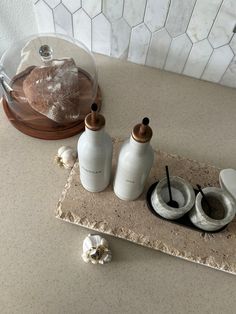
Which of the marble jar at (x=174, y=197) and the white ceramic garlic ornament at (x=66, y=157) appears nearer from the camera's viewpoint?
the marble jar at (x=174, y=197)

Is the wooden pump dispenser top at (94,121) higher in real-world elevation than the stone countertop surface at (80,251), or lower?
higher

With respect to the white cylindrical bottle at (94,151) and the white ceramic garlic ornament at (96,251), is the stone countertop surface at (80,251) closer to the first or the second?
the white ceramic garlic ornament at (96,251)

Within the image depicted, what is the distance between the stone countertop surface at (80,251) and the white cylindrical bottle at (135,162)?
12 cm

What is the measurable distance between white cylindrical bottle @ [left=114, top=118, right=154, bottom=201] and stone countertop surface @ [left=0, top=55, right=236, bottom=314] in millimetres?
124

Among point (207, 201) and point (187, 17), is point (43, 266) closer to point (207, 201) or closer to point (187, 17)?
point (207, 201)

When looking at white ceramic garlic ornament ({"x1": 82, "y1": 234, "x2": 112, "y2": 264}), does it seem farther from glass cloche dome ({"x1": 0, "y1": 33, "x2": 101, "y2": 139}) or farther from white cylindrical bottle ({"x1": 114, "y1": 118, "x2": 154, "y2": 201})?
glass cloche dome ({"x1": 0, "y1": 33, "x2": 101, "y2": 139})

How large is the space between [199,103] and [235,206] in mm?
375

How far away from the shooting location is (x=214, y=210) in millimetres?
608

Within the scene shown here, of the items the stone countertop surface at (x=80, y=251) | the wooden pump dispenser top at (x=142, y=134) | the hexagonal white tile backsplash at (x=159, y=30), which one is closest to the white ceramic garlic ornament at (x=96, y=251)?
the stone countertop surface at (x=80, y=251)

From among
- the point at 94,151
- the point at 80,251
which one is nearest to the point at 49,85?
the point at 94,151

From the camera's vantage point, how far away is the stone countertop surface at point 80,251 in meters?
0.60

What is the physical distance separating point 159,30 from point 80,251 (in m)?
0.60

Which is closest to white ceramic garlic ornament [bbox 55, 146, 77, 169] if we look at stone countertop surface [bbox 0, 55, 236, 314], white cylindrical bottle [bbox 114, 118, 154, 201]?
stone countertop surface [bbox 0, 55, 236, 314]

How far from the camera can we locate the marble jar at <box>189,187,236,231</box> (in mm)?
576
